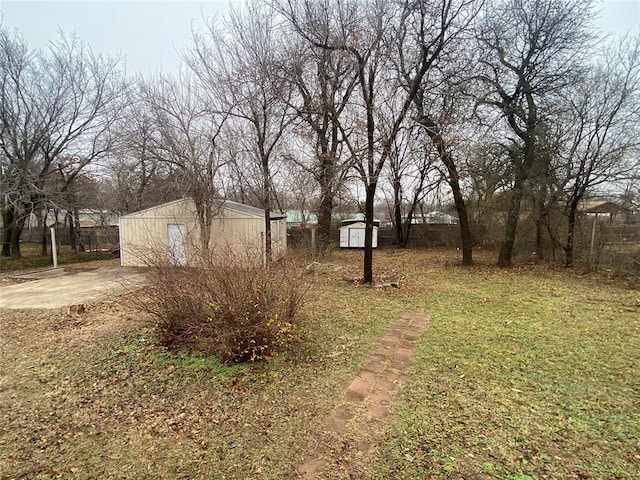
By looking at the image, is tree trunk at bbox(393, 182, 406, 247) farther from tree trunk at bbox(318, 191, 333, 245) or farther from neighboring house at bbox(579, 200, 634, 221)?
neighboring house at bbox(579, 200, 634, 221)

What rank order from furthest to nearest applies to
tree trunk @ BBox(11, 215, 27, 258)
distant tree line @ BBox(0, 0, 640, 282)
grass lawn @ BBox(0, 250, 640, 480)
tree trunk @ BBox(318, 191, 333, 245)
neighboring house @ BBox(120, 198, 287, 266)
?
tree trunk @ BBox(318, 191, 333, 245)
tree trunk @ BBox(11, 215, 27, 258)
neighboring house @ BBox(120, 198, 287, 266)
distant tree line @ BBox(0, 0, 640, 282)
grass lawn @ BBox(0, 250, 640, 480)

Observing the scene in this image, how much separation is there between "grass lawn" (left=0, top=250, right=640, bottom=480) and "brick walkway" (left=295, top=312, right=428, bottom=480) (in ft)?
0.24

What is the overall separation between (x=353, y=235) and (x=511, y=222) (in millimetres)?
7859

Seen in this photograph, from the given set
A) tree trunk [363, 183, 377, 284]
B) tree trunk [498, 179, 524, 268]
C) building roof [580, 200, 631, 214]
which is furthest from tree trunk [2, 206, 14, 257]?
building roof [580, 200, 631, 214]

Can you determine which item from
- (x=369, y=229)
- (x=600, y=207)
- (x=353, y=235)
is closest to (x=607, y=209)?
(x=600, y=207)

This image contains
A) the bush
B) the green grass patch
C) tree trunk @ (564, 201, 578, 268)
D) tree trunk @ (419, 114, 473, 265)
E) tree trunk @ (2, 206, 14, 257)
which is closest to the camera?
the bush

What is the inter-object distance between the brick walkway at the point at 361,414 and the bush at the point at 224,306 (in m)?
1.00

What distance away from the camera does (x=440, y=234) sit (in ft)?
52.6

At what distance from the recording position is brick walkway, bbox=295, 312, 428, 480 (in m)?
1.89

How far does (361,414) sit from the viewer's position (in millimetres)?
2350

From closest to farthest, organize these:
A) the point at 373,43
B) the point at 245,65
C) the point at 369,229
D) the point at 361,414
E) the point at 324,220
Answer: the point at 361,414 < the point at 373,43 < the point at 369,229 < the point at 245,65 < the point at 324,220

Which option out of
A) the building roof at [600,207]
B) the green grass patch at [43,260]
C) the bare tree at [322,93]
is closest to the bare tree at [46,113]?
the green grass patch at [43,260]

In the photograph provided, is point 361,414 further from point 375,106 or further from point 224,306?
point 375,106

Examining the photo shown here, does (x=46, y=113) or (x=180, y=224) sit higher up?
(x=46, y=113)
